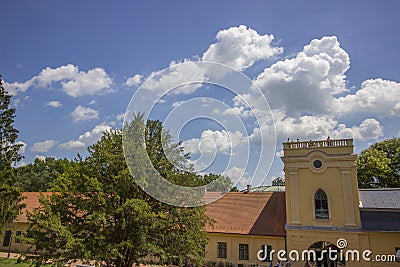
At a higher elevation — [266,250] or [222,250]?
[266,250]

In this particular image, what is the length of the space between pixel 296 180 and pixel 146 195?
37.3 ft

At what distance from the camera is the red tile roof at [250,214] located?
20.6 meters

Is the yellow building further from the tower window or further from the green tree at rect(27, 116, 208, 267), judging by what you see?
the green tree at rect(27, 116, 208, 267)

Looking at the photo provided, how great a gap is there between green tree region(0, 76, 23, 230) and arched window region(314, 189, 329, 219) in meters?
19.0

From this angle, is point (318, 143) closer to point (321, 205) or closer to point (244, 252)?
point (321, 205)

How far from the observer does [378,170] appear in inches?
1204

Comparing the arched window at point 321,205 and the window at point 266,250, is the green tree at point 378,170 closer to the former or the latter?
the arched window at point 321,205

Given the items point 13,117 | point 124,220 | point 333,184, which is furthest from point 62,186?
point 333,184

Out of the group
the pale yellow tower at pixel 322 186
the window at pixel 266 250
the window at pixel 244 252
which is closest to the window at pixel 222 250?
the window at pixel 244 252

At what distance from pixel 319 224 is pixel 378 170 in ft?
50.8

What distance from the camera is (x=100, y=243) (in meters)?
11.4

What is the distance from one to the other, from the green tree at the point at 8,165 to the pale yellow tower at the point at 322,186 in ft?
57.4

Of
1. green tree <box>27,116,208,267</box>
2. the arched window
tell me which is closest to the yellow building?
the arched window

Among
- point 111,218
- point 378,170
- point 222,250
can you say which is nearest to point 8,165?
point 111,218
